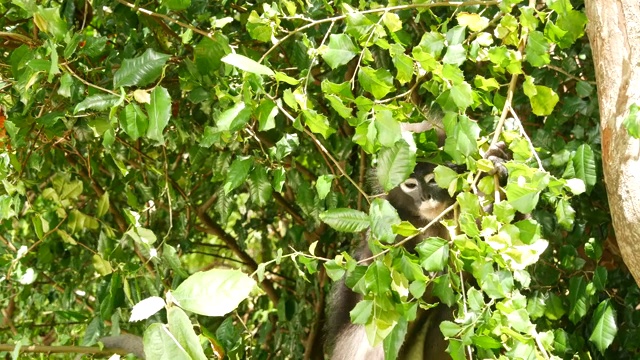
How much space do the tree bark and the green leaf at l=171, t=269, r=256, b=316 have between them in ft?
2.47

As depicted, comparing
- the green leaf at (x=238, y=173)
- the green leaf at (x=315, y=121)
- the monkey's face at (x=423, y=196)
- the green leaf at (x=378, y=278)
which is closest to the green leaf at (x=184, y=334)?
the green leaf at (x=378, y=278)

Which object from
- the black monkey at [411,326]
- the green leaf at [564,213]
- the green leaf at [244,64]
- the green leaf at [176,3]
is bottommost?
the black monkey at [411,326]

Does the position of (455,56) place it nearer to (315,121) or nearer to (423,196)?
(315,121)

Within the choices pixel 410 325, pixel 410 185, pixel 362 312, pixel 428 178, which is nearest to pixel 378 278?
pixel 362 312

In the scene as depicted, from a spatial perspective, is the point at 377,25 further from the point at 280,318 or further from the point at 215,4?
the point at 280,318

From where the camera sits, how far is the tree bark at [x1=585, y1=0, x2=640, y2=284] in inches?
64.1

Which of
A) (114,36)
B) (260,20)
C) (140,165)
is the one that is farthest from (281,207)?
(260,20)

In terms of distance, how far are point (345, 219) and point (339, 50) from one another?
1.11 feet

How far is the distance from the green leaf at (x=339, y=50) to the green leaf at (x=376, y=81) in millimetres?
48

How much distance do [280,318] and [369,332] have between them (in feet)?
5.13

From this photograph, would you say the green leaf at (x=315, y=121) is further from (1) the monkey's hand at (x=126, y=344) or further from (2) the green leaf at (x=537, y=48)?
Result: (1) the monkey's hand at (x=126, y=344)

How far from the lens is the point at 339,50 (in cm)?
170

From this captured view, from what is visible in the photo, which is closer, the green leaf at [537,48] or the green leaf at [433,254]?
the green leaf at [433,254]

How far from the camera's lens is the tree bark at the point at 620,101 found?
163cm
